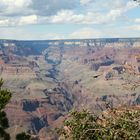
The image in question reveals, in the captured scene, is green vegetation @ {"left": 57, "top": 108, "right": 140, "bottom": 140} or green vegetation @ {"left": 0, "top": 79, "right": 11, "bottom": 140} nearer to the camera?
green vegetation @ {"left": 57, "top": 108, "right": 140, "bottom": 140}

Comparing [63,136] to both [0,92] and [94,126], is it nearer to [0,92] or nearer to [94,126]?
[94,126]

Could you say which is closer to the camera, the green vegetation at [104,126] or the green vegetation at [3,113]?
the green vegetation at [104,126]

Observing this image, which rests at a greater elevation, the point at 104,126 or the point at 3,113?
the point at 104,126

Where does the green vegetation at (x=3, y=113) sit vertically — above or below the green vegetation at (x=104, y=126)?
below

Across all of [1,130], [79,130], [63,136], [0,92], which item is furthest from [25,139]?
[79,130]

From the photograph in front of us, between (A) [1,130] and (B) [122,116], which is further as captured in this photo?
(A) [1,130]

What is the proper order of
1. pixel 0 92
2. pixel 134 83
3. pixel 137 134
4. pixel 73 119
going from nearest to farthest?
pixel 137 134 < pixel 134 83 < pixel 73 119 < pixel 0 92

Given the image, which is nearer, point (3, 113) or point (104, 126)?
point (104, 126)

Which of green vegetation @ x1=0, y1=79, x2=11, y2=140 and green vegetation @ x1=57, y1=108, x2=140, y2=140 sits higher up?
green vegetation @ x1=57, y1=108, x2=140, y2=140
